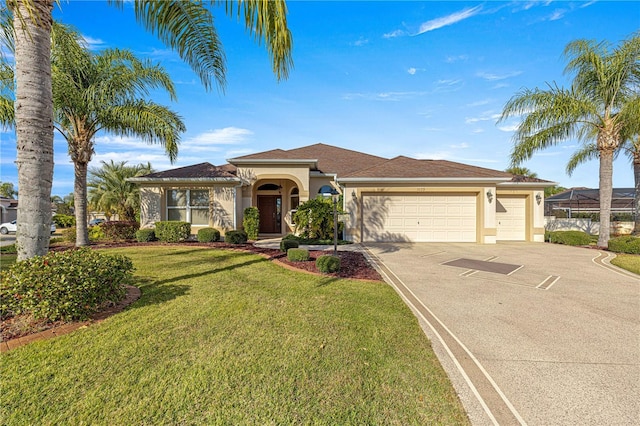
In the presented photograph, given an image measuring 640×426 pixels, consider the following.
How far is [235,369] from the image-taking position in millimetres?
2742

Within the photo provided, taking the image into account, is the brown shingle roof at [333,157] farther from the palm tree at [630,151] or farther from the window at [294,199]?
the palm tree at [630,151]

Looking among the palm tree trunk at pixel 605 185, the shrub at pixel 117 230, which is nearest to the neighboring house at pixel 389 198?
the shrub at pixel 117 230

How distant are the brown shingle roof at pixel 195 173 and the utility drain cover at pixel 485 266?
36.7 ft

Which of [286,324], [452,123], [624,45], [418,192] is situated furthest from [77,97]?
[624,45]

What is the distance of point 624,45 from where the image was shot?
33.9 ft

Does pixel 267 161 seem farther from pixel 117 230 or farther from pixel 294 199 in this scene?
pixel 117 230

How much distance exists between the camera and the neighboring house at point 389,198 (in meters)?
13.0

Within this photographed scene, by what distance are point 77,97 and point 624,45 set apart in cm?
2099

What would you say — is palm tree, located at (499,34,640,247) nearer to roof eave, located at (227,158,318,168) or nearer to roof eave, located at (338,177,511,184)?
roof eave, located at (338,177,511,184)

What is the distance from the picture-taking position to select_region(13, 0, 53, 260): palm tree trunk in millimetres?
3980

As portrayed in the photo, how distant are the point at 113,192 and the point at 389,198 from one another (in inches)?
758

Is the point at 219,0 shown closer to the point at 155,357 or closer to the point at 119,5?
the point at 119,5

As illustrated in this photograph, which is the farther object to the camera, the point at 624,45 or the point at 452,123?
the point at 452,123

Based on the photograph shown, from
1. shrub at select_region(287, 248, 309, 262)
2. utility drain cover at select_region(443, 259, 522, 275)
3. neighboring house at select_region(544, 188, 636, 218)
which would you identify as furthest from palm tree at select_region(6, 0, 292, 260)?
neighboring house at select_region(544, 188, 636, 218)
